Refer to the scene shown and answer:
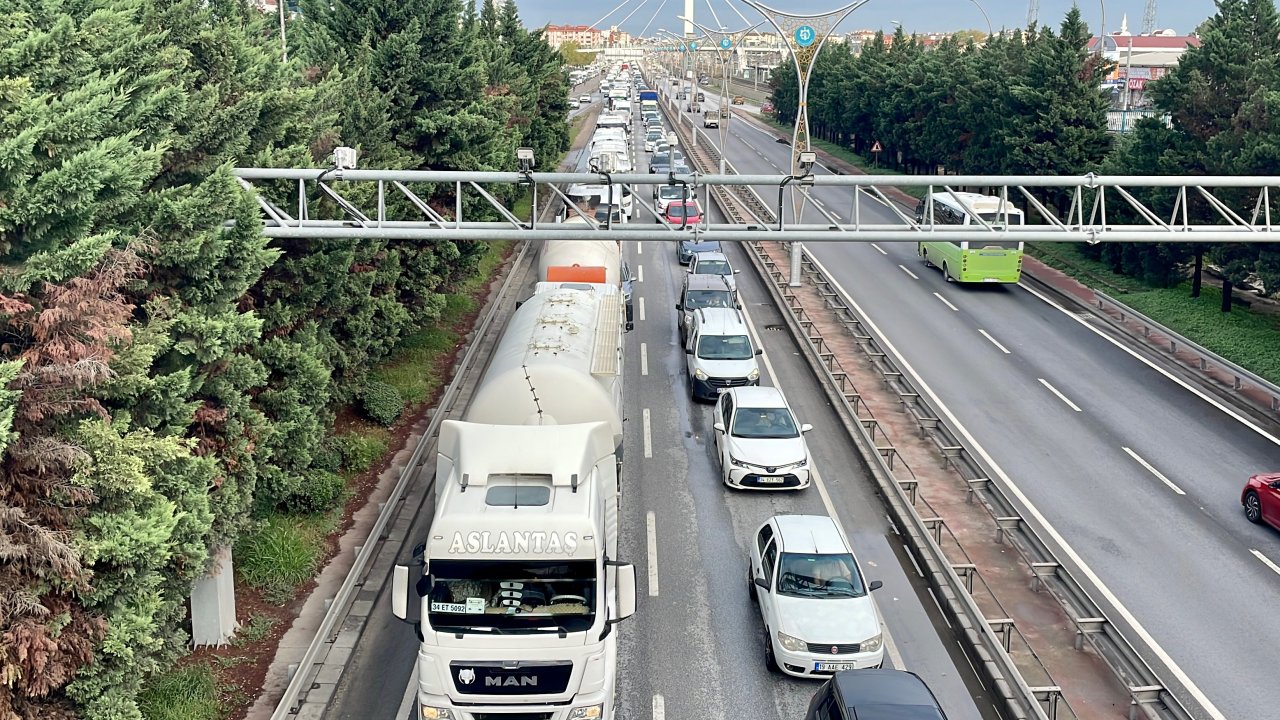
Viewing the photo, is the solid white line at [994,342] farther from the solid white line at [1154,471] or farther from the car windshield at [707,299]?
the car windshield at [707,299]

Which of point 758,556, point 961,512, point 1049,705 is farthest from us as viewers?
point 961,512

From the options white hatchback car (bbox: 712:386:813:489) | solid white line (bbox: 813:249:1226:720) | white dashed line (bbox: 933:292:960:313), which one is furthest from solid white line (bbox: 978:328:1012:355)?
white hatchback car (bbox: 712:386:813:489)

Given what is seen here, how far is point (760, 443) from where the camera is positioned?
934 inches

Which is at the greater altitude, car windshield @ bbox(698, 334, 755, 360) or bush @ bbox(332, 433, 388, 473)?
car windshield @ bbox(698, 334, 755, 360)

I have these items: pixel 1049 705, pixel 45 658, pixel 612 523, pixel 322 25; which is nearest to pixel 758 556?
pixel 612 523

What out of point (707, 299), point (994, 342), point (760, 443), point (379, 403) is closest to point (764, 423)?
point (760, 443)

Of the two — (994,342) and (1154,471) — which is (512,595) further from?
(994,342)

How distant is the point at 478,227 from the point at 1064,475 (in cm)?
1443

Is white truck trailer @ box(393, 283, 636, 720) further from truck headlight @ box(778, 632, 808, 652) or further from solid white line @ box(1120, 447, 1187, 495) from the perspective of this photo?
solid white line @ box(1120, 447, 1187, 495)

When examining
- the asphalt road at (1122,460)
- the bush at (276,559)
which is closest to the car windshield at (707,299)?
the asphalt road at (1122,460)

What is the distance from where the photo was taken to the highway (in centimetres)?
1595

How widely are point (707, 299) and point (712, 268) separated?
16.8 ft

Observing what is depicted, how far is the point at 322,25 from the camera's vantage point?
3119 cm

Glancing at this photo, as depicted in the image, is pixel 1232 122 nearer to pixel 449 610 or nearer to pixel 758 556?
pixel 758 556
